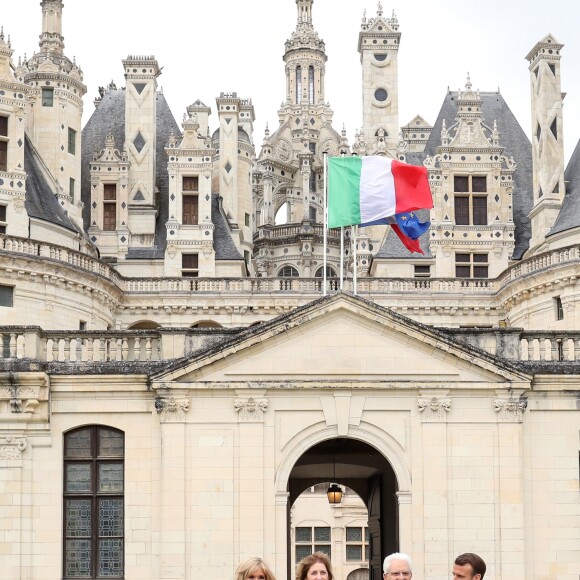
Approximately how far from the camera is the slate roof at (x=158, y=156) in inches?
1905

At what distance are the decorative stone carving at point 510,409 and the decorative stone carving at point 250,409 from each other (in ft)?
13.9

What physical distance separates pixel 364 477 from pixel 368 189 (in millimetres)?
7126

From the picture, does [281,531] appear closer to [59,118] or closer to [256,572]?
[256,572]

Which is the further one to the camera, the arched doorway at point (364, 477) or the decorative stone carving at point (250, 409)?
the arched doorway at point (364, 477)

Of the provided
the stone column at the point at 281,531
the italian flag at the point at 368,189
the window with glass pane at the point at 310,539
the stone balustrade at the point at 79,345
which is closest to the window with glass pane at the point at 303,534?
the window with glass pane at the point at 310,539

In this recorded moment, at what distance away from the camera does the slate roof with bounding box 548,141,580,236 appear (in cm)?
4335

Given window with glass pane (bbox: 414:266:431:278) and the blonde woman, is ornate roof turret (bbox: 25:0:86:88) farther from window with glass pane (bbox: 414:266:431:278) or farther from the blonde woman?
the blonde woman

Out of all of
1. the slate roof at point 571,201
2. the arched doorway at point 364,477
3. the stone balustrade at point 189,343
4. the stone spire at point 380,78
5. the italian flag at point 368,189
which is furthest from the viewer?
the stone spire at point 380,78

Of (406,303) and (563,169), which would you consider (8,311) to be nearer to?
(406,303)

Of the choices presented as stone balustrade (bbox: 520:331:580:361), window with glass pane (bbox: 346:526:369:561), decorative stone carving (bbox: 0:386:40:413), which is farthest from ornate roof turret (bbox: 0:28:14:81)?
stone balustrade (bbox: 520:331:580:361)

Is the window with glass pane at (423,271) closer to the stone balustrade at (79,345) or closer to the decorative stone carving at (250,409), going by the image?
the stone balustrade at (79,345)

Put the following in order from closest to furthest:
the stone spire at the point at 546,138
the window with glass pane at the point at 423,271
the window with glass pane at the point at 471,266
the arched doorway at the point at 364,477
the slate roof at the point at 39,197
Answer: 1. the arched doorway at the point at 364,477
2. the slate roof at the point at 39,197
3. the stone spire at the point at 546,138
4. the window with glass pane at the point at 471,266
5. the window with glass pane at the point at 423,271

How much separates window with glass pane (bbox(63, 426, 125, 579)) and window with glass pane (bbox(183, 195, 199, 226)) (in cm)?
2264

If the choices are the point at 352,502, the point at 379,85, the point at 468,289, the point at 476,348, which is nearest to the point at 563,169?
the point at 468,289
